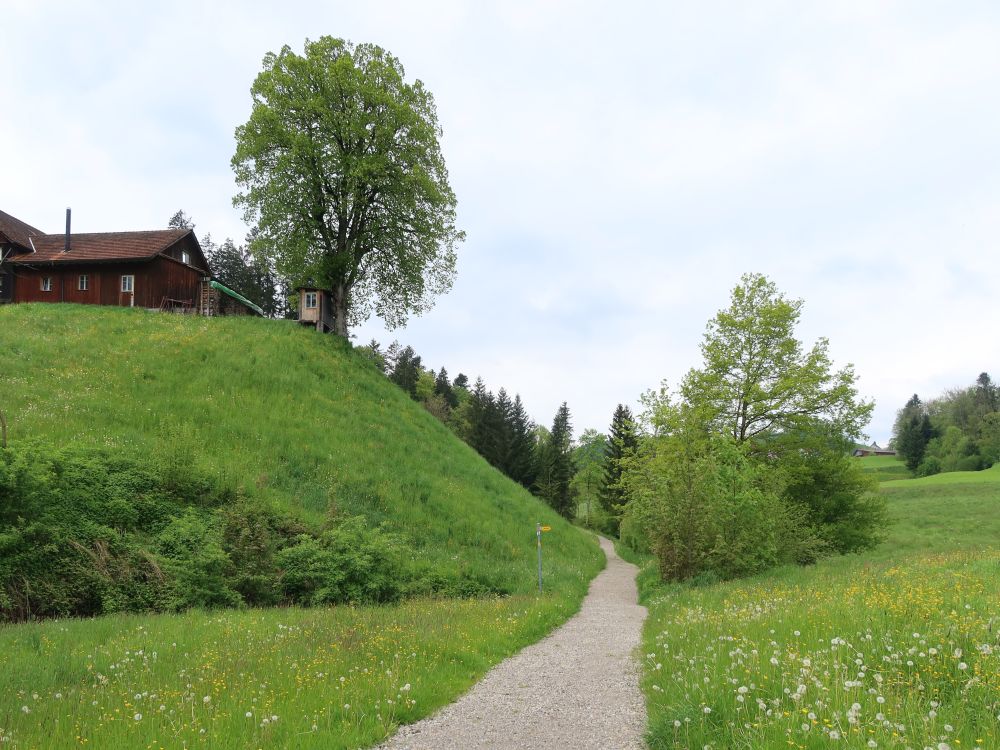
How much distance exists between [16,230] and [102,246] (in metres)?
7.88

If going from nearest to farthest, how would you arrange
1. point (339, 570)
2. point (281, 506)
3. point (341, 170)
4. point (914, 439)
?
point (339, 570)
point (281, 506)
point (341, 170)
point (914, 439)

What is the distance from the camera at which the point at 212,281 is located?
4231cm

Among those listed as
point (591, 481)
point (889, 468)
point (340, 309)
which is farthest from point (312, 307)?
point (889, 468)

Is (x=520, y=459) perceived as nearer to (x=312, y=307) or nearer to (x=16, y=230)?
(x=312, y=307)

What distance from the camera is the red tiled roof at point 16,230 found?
3816 cm

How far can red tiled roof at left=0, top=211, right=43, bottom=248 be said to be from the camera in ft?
125

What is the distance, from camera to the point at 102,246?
3841 centimetres

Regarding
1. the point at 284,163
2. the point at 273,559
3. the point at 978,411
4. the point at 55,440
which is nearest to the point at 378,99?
the point at 284,163

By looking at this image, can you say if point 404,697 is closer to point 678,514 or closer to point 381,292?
point 678,514

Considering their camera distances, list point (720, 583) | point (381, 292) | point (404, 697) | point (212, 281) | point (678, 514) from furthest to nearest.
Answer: point (212, 281)
point (381, 292)
point (678, 514)
point (720, 583)
point (404, 697)

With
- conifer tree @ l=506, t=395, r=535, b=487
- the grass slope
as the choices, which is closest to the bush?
the grass slope

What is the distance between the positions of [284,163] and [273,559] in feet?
87.6

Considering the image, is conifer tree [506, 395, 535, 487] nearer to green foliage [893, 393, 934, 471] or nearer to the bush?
the bush

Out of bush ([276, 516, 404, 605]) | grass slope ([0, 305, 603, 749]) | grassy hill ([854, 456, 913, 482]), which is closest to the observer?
grass slope ([0, 305, 603, 749])
